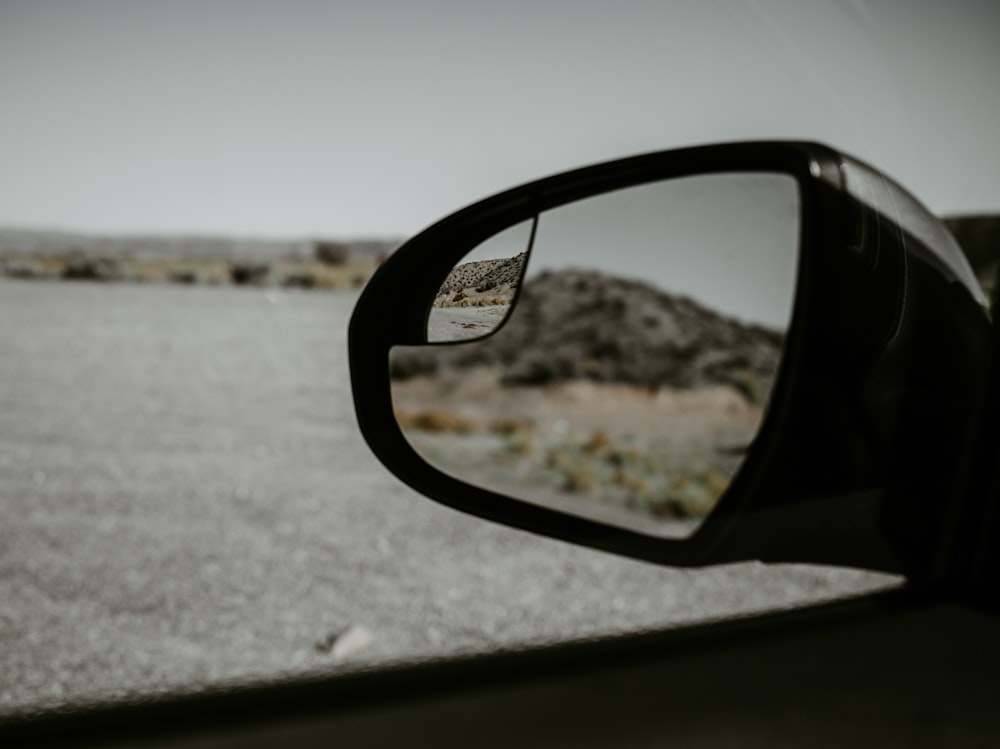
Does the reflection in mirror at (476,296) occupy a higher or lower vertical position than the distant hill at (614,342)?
higher

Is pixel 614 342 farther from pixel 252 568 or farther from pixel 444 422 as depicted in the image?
pixel 252 568

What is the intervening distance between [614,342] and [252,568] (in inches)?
175

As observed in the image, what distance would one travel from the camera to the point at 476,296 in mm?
746

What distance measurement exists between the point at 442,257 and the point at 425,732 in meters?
1.38

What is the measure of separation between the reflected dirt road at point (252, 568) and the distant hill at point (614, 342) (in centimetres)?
133

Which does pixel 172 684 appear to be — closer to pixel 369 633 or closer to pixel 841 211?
pixel 369 633

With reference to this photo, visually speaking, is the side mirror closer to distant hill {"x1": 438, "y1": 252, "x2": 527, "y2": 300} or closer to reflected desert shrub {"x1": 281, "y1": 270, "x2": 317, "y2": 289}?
distant hill {"x1": 438, "y1": 252, "x2": 527, "y2": 300}

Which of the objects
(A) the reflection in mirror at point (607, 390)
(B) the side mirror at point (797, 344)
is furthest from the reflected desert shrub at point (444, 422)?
(B) the side mirror at point (797, 344)

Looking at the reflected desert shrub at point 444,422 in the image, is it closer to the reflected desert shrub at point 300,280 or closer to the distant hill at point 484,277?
the reflected desert shrub at point 300,280

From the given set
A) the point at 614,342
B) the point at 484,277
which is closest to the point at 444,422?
the point at 614,342

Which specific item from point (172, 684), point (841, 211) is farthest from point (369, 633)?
point (841, 211)

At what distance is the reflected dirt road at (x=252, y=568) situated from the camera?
267 cm

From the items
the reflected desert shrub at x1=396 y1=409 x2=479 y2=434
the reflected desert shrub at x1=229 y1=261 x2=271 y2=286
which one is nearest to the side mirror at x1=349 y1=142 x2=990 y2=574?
the reflected desert shrub at x1=229 y1=261 x2=271 y2=286

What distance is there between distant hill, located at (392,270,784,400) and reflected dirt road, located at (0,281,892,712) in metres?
1.33
